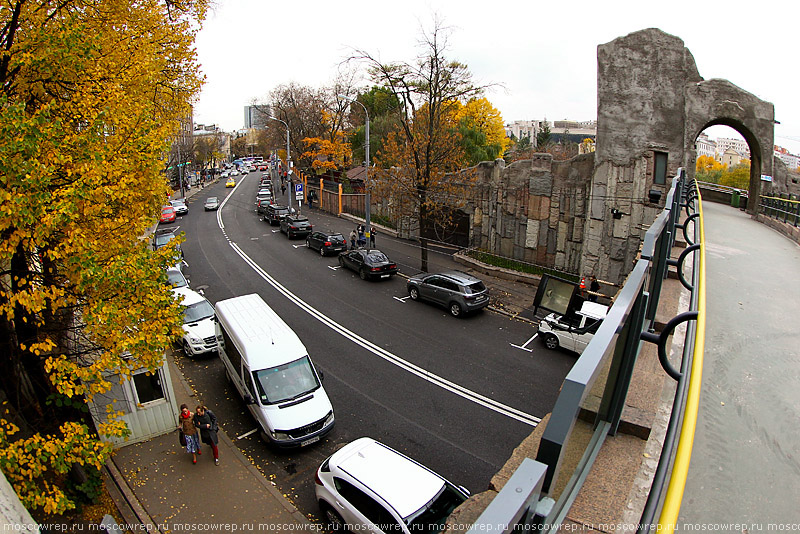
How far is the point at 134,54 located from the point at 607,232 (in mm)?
19484

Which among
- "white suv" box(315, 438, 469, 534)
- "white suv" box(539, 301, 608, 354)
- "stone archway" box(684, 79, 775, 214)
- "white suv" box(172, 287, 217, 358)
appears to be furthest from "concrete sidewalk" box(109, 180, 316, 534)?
"stone archway" box(684, 79, 775, 214)

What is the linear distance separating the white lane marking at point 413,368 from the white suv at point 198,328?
4267 millimetres

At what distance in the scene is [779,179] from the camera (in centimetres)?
1922

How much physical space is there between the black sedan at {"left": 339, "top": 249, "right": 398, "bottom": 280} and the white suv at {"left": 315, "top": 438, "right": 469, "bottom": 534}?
602 inches

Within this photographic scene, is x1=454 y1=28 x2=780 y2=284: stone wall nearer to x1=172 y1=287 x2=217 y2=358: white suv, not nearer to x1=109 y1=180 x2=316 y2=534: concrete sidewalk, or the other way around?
x1=109 y1=180 x2=316 y2=534: concrete sidewalk

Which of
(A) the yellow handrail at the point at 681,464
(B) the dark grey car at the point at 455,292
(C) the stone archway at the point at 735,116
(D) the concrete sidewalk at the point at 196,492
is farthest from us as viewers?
(B) the dark grey car at the point at 455,292

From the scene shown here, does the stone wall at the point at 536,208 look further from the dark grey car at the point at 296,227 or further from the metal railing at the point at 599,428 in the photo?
the metal railing at the point at 599,428

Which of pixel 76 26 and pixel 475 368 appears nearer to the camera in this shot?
pixel 76 26

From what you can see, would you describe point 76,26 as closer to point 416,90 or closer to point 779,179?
point 416,90

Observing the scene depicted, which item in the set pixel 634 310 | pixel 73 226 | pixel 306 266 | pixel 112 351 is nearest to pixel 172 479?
pixel 112 351

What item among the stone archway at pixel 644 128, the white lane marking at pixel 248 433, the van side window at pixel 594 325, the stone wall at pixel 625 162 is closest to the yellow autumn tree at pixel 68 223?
the white lane marking at pixel 248 433

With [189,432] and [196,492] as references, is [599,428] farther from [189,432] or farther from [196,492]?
[189,432]

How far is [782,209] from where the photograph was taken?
12.8 metres

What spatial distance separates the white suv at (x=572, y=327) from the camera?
51.2ft
